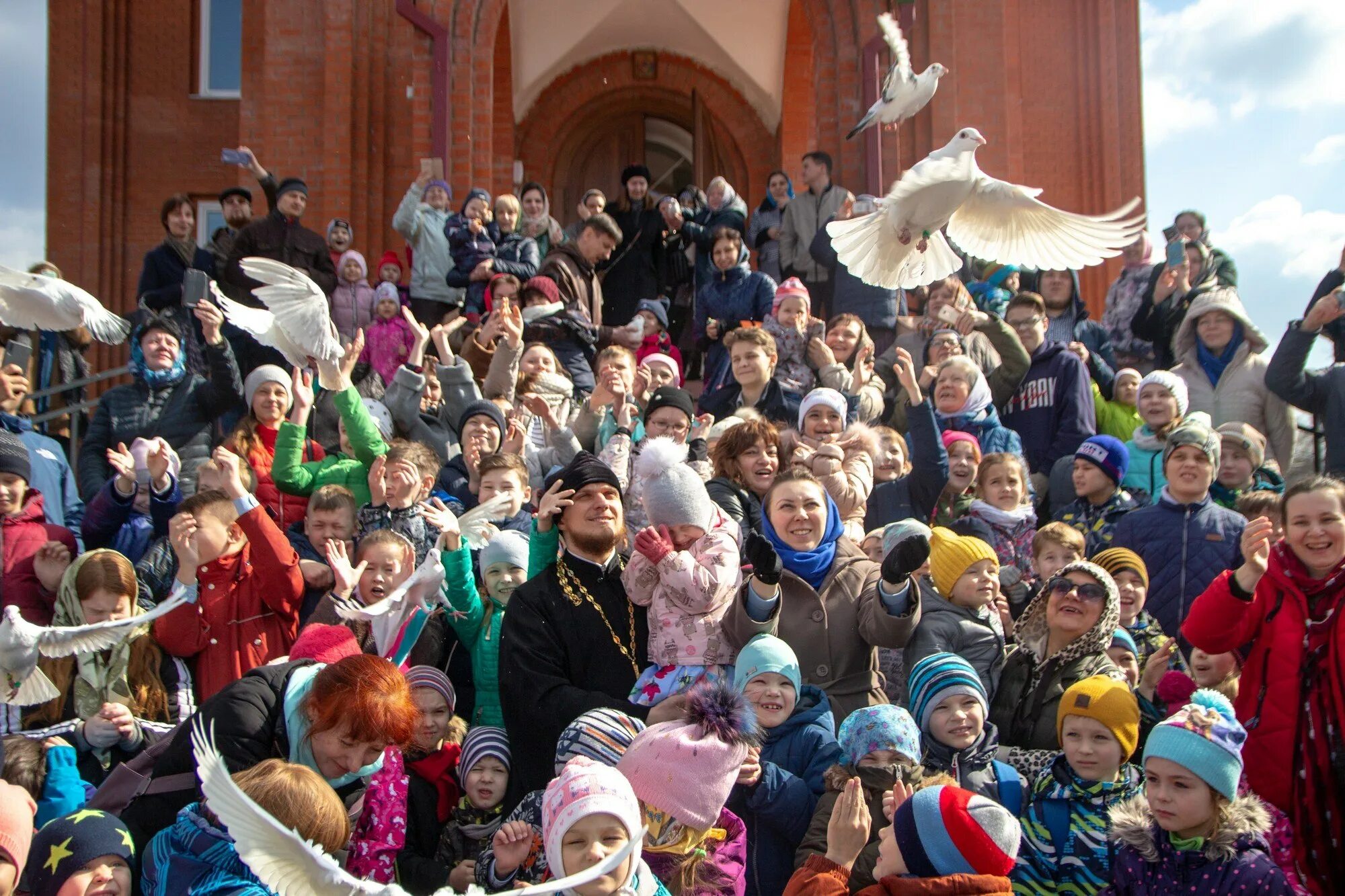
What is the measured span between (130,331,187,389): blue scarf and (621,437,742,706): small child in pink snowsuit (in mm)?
4003

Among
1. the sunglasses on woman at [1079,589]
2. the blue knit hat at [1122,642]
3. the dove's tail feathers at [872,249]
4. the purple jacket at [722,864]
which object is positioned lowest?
the purple jacket at [722,864]

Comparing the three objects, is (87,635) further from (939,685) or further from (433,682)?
(939,685)

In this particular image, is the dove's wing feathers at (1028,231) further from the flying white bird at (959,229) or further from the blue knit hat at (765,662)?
the blue knit hat at (765,662)

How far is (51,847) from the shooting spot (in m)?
3.67

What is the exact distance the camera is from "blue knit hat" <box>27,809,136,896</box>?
363 cm

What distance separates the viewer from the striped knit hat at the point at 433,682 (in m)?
4.83

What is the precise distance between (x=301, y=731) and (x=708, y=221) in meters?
7.60

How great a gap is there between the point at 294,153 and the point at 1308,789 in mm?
11532

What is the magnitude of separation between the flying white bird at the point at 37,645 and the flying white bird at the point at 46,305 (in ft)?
11.8

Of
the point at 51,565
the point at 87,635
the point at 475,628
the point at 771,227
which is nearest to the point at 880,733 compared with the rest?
the point at 475,628

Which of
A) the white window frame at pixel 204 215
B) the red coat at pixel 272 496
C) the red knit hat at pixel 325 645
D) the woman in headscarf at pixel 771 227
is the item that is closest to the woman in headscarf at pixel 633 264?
the woman in headscarf at pixel 771 227

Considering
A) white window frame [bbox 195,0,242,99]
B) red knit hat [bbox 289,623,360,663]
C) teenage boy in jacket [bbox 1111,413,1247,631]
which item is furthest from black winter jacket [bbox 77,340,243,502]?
white window frame [bbox 195,0,242,99]

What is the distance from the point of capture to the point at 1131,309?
932cm

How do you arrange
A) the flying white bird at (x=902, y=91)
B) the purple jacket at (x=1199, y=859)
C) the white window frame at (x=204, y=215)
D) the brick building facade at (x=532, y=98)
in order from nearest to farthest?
the purple jacket at (x=1199, y=859) → the flying white bird at (x=902, y=91) → the brick building facade at (x=532, y=98) → the white window frame at (x=204, y=215)
